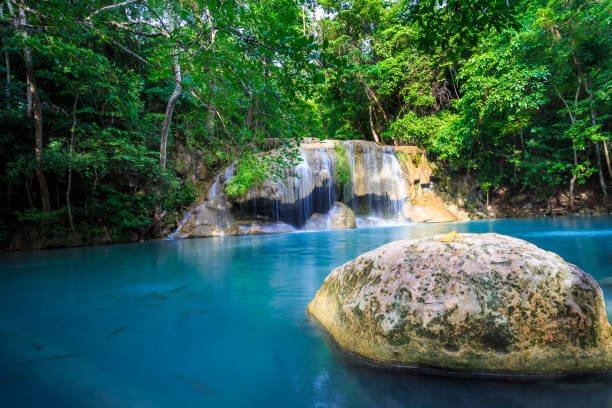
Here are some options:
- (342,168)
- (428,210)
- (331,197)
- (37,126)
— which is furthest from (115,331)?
(428,210)

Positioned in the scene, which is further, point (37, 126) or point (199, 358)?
point (37, 126)

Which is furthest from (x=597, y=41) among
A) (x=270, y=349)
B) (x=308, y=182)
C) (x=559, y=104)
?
(x=270, y=349)

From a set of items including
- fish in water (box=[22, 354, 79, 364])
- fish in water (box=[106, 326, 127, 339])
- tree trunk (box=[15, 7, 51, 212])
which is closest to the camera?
fish in water (box=[22, 354, 79, 364])

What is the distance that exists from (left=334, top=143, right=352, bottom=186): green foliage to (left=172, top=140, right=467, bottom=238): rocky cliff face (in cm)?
6

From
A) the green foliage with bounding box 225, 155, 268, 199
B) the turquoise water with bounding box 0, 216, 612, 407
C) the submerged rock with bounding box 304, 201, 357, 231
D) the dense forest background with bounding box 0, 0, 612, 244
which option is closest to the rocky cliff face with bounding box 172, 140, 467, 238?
the submerged rock with bounding box 304, 201, 357, 231

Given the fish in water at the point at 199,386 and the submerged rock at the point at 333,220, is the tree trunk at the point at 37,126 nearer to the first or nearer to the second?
the submerged rock at the point at 333,220

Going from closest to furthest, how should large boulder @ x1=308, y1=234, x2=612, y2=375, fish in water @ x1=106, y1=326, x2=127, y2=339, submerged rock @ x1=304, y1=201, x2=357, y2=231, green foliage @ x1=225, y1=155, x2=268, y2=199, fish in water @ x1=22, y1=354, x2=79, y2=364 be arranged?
1. large boulder @ x1=308, y1=234, x2=612, y2=375
2. fish in water @ x1=22, y1=354, x2=79, y2=364
3. fish in water @ x1=106, y1=326, x2=127, y2=339
4. green foliage @ x1=225, y1=155, x2=268, y2=199
5. submerged rock @ x1=304, y1=201, x2=357, y2=231

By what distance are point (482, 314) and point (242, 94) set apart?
3542mm

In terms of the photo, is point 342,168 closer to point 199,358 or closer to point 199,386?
point 199,358

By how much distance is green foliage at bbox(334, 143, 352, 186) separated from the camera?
14.8 m

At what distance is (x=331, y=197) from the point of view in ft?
47.4

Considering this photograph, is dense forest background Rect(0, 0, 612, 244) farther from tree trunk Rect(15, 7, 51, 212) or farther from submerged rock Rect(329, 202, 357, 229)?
submerged rock Rect(329, 202, 357, 229)

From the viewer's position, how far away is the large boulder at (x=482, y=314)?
59.9 inches

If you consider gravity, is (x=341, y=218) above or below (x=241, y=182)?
below
